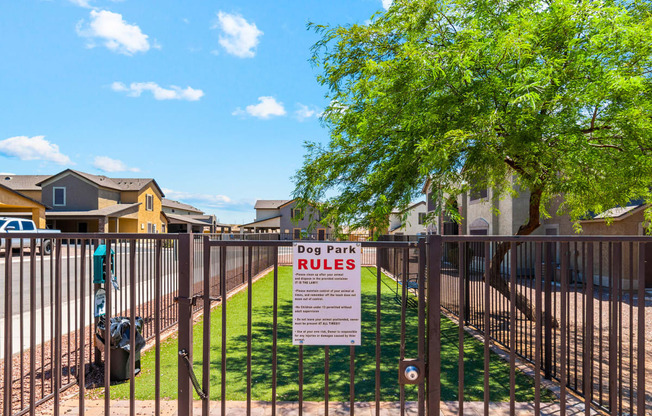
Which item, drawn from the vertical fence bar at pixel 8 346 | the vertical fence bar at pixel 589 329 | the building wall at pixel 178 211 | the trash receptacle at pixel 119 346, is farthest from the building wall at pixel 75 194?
the vertical fence bar at pixel 589 329

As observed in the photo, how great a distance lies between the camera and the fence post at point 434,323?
A: 3326 millimetres

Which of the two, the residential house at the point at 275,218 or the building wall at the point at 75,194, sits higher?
the building wall at the point at 75,194

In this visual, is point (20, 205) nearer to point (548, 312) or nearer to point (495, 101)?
point (495, 101)

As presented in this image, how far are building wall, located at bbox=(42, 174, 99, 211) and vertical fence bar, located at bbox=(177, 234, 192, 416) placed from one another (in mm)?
44491

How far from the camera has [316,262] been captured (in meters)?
3.35

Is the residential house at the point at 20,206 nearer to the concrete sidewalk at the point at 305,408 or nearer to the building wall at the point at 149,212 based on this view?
the building wall at the point at 149,212

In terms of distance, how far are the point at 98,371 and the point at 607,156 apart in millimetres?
9107

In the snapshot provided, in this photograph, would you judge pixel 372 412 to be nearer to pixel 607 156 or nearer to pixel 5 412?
pixel 5 412

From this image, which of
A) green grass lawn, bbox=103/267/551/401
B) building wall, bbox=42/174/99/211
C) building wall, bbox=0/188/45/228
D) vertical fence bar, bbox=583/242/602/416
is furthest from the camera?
building wall, bbox=42/174/99/211

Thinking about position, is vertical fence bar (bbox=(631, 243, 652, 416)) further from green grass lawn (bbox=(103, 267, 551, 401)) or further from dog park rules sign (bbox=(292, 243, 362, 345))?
dog park rules sign (bbox=(292, 243, 362, 345))

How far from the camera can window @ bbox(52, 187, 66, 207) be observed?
42.4 metres

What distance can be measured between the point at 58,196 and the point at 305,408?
156 feet

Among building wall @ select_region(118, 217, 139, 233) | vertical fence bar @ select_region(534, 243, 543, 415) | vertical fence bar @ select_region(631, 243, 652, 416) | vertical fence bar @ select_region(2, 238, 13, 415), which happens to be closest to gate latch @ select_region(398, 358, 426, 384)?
Result: vertical fence bar @ select_region(534, 243, 543, 415)

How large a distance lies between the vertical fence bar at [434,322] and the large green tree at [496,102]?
11.0ft
